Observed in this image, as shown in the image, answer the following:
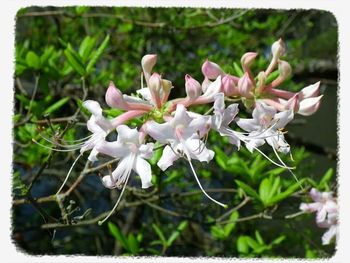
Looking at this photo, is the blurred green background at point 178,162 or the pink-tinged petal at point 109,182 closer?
the pink-tinged petal at point 109,182

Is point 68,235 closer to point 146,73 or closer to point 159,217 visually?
point 159,217

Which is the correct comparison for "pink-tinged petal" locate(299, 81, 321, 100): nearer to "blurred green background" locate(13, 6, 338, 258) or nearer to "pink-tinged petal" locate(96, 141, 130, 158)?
"pink-tinged petal" locate(96, 141, 130, 158)

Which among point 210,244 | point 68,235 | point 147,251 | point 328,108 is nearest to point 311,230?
point 210,244

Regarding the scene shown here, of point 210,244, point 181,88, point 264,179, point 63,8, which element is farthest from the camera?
point 210,244

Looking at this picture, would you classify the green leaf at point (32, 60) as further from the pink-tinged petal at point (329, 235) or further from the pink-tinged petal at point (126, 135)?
the pink-tinged petal at point (329, 235)

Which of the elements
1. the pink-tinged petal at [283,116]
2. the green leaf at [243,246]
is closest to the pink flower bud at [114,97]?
the pink-tinged petal at [283,116]

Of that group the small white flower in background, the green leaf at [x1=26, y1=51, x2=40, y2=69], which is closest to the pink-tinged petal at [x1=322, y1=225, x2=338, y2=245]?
the small white flower in background
